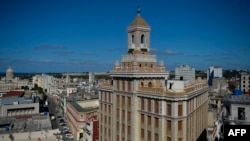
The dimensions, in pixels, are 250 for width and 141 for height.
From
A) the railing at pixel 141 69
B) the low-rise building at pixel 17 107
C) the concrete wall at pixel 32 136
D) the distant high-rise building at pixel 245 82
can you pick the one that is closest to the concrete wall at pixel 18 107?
the low-rise building at pixel 17 107

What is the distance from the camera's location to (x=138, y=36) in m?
50.5

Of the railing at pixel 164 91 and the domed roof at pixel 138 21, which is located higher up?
the domed roof at pixel 138 21

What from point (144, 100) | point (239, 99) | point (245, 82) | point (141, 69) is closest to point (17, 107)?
point (141, 69)

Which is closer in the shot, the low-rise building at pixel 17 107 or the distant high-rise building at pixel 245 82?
the low-rise building at pixel 17 107

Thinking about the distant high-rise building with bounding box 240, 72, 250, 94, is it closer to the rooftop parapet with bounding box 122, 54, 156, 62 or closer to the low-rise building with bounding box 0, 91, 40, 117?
the rooftop parapet with bounding box 122, 54, 156, 62

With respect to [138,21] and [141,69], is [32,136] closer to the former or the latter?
[141,69]

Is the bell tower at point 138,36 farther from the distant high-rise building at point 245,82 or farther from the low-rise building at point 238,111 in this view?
the distant high-rise building at point 245,82

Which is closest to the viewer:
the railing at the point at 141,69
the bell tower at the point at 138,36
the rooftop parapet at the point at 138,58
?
the railing at the point at 141,69

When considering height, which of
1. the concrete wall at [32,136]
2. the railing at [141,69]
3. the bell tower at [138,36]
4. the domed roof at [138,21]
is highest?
the domed roof at [138,21]

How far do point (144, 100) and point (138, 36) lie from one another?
14.1 meters

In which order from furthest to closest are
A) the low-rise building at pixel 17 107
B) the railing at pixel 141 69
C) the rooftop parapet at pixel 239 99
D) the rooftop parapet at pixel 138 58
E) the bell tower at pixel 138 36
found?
1. the low-rise building at pixel 17 107
2. the bell tower at pixel 138 36
3. the rooftop parapet at pixel 138 58
4. the railing at pixel 141 69
5. the rooftop parapet at pixel 239 99

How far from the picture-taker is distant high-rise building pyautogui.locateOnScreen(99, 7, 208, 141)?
3916 cm

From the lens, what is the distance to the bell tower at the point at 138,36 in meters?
50.4

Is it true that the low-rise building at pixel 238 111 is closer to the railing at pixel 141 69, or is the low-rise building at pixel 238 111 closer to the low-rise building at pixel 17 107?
the railing at pixel 141 69
